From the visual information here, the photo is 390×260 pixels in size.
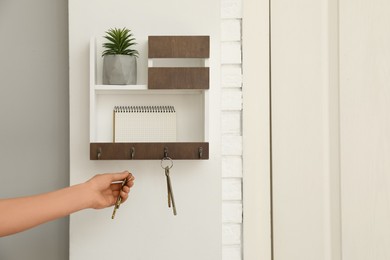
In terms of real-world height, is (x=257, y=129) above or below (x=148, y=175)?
above

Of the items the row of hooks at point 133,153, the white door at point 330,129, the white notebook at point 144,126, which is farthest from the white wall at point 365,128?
the white notebook at point 144,126

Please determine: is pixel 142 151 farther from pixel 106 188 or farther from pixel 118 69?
pixel 118 69

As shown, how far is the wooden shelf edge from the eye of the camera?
143 centimetres

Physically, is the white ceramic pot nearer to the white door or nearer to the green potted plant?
the green potted plant

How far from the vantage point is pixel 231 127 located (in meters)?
1.57

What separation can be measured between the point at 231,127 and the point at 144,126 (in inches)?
12.2

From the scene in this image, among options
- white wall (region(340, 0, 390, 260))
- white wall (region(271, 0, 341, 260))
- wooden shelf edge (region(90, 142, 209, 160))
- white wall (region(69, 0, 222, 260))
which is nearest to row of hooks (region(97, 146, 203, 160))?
wooden shelf edge (region(90, 142, 209, 160))

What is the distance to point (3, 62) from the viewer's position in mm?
1667

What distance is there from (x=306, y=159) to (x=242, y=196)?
12.7 inches

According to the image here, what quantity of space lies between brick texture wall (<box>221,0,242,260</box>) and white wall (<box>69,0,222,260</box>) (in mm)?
23

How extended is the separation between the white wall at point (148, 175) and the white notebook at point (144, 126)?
0.42 ft

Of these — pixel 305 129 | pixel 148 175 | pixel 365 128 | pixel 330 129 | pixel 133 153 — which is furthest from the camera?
pixel 148 175

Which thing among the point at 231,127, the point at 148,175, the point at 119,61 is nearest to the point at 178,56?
the point at 119,61

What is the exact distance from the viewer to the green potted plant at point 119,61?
145 cm
